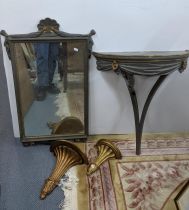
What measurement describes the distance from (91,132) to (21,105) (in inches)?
25.0

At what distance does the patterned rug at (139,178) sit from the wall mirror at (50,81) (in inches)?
12.3

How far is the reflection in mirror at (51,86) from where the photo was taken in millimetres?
1909

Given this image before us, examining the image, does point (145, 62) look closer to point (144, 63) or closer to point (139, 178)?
point (144, 63)

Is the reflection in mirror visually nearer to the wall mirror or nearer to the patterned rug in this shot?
the wall mirror

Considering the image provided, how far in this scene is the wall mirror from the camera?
1.86 m

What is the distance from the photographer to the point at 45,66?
1954 millimetres

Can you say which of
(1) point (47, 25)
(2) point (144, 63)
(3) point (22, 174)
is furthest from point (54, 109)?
(2) point (144, 63)

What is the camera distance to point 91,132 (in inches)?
92.0

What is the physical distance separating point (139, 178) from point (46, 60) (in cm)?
105

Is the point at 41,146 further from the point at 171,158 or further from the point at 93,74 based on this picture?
the point at 171,158

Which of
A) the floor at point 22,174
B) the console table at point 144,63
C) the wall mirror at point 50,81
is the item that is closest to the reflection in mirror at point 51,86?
the wall mirror at point 50,81

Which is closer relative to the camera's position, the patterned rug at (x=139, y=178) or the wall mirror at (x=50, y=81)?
the patterned rug at (x=139, y=178)

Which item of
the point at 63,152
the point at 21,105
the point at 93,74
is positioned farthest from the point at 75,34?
the point at 63,152

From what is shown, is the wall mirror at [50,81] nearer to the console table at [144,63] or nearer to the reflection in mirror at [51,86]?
the reflection in mirror at [51,86]
